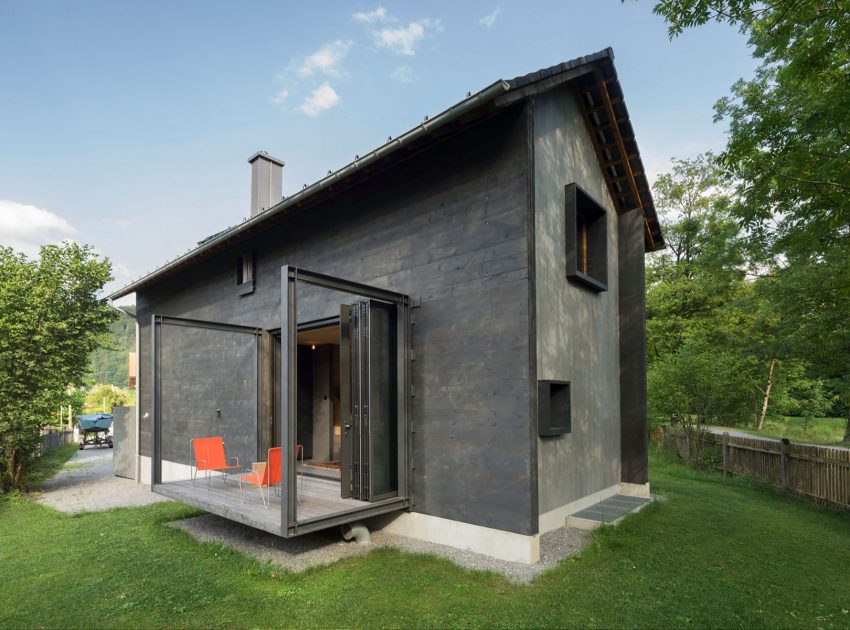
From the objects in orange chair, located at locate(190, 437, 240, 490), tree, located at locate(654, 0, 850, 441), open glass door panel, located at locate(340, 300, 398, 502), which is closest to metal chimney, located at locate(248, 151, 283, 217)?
orange chair, located at locate(190, 437, 240, 490)

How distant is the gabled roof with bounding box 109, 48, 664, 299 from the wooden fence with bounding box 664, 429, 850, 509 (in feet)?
15.1

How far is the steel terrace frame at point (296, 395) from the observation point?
491 cm

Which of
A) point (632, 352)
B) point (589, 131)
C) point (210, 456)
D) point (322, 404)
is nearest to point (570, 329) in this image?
point (632, 352)

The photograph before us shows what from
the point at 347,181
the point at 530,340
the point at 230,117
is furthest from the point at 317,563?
the point at 230,117

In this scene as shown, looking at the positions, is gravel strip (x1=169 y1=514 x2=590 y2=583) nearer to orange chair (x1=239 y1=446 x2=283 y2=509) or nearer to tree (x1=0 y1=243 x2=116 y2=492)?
orange chair (x1=239 y1=446 x2=283 y2=509)

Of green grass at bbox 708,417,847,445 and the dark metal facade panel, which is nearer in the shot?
the dark metal facade panel

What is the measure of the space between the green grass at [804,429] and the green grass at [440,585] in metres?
18.4

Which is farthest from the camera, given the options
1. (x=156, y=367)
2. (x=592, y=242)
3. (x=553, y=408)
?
(x=592, y=242)

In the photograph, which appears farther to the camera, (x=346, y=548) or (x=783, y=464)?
(x=783, y=464)

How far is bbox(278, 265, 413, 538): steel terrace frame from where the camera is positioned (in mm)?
4906

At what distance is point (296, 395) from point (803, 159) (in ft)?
23.5

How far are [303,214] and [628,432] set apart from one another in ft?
21.4

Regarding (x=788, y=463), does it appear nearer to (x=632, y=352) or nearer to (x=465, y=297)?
(x=632, y=352)

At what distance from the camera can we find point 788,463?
9453 mm
